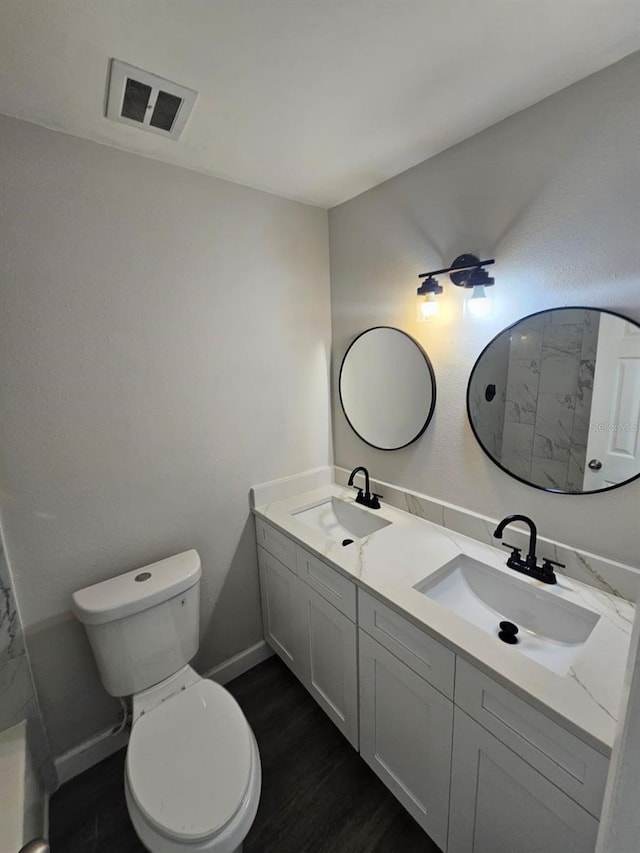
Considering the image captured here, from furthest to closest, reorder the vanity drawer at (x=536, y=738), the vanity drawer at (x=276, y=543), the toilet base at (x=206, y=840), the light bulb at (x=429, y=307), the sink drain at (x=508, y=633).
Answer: the vanity drawer at (x=276, y=543) → the light bulb at (x=429, y=307) → the sink drain at (x=508, y=633) → the toilet base at (x=206, y=840) → the vanity drawer at (x=536, y=738)

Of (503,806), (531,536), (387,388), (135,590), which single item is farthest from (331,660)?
(387,388)

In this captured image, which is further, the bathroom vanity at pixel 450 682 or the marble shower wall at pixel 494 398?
the marble shower wall at pixel 494 398

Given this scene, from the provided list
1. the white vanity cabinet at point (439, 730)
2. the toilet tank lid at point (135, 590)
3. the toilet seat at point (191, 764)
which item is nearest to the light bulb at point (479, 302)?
the white vanity cabinet at point (439, 730)

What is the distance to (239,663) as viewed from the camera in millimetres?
1912

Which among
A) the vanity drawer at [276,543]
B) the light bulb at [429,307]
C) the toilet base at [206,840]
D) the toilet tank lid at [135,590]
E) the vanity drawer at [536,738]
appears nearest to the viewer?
the vanity drawer at [536,738]

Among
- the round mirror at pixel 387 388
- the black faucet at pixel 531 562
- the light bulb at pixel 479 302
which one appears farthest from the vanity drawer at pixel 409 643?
the light bulb at pixel 479 302

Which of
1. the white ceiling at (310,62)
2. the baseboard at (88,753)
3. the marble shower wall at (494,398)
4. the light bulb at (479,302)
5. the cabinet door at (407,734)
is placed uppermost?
the white ceiling at (310,62)

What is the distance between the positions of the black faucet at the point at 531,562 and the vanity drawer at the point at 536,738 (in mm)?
443

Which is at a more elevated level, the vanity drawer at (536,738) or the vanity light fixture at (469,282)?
the vanity light fixture at (469,282)

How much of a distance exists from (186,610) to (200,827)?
2.10ft

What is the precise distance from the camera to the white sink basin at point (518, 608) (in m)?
1.11

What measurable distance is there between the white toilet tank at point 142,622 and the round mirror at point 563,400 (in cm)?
134

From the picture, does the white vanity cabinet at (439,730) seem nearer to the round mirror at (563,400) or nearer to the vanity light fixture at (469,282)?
the round mirror at (563,400)

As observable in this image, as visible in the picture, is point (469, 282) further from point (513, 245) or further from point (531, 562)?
point (531, 562)
